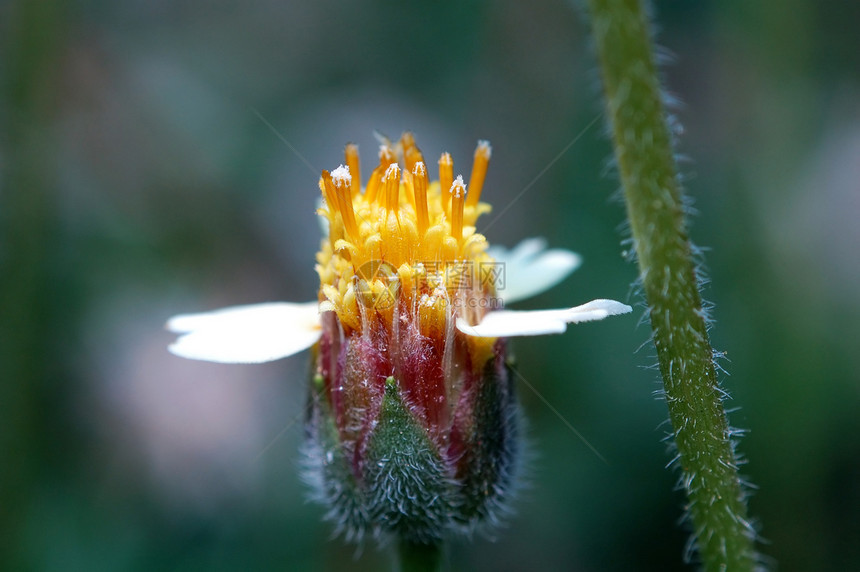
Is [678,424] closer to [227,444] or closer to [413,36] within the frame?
[227,444]

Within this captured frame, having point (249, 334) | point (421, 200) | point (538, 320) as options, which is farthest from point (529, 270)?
point (249, 334)

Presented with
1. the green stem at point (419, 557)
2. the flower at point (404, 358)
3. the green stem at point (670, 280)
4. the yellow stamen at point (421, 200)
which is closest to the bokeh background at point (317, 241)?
the green stem at point (419, 557)

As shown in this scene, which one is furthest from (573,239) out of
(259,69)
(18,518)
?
(18,518)

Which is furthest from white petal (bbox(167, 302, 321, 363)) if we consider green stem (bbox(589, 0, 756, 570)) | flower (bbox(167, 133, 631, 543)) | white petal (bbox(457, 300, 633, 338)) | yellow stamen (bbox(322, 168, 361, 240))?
green stem (bbox(589, 0, 756, 570))

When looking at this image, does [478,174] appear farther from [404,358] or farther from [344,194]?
[404,358]

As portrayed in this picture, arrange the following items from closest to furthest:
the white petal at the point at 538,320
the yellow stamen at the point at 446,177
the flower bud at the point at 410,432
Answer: the white petal at the point at 538,320 < the flower bud at the point at 410,432 < the yellow stamen at the point at 446,177

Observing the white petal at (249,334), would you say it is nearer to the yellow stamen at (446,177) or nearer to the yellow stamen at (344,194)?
the yellow stamen at (344,194)
